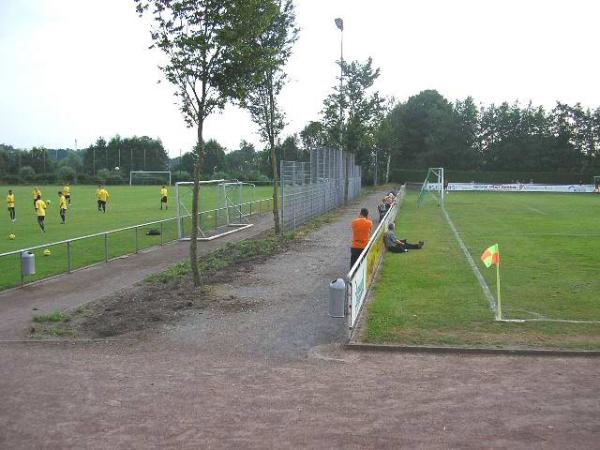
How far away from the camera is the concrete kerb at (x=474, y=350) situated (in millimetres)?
8719

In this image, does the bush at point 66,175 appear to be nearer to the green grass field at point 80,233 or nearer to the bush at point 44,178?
the bush at point 44,178

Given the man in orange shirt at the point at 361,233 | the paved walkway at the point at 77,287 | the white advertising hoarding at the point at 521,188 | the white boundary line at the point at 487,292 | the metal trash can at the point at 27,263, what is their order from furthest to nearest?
the white advertising hoarding at the point at 521,188
the metal trash can at the point at 27,263
the man in orange shirt at the point at 361,233
the paved walkway at the point at 77,287
the white boundary line at the point at 487,292

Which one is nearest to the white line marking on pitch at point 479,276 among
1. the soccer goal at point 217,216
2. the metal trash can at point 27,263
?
the soccer goal at point 217,216

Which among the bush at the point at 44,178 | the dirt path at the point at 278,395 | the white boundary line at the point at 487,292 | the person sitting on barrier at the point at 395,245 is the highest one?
the bush at the point at 44,178

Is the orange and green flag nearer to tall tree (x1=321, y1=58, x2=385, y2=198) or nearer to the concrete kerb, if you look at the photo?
the concrete kerb

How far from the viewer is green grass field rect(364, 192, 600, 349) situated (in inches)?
381

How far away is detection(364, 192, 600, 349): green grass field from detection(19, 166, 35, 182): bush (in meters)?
72.3

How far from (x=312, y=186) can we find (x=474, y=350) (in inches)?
896

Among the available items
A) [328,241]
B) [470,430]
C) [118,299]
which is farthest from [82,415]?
[328,241]

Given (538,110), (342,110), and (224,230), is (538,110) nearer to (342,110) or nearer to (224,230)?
(342,110)

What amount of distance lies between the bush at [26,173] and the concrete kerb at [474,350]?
8450cm

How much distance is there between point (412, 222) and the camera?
30234 mm

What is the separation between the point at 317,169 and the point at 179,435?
89.9 feet

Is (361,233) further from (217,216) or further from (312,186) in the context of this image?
(312,186)
